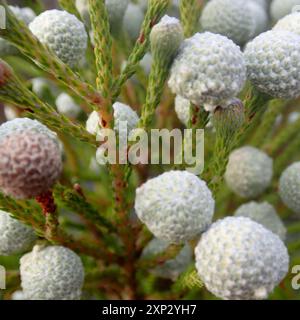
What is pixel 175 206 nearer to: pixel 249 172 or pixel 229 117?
pixel 229 117

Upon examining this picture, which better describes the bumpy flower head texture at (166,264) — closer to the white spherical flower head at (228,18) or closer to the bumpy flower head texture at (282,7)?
the white spherical flower head at (228,18)

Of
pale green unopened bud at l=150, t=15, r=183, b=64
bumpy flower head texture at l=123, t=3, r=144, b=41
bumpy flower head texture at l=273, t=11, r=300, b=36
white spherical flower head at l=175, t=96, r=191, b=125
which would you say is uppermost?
bumpy flower head texture at l=273, t=11, r=300, b=36

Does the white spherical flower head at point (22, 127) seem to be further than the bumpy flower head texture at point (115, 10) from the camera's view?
No

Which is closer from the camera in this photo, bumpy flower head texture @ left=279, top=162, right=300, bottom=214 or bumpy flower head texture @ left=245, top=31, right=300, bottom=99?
bumpy flower head texture @ left=245, top=31, right=300, bottom=99

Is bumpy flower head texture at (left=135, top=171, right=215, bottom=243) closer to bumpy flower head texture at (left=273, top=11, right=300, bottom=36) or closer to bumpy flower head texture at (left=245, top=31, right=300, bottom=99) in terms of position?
bumpy flower head texture at (left=245, top=31, right=300, bottom=99)

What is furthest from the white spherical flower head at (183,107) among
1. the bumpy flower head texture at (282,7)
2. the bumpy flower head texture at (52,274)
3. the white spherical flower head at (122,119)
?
the bumpy flower head texture at (282,7)

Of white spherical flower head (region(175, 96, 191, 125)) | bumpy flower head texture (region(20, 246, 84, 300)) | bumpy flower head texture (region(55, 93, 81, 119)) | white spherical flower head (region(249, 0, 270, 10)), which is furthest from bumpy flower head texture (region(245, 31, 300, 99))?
white spherical flower head (region(249, 0, 270, 10))

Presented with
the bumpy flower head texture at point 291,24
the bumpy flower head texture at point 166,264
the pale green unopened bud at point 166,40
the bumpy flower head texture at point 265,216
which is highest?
the bumpy flower head texture at point 291,24
